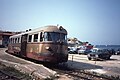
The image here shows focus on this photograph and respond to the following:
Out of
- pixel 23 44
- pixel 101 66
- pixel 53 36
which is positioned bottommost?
pixel 101 66

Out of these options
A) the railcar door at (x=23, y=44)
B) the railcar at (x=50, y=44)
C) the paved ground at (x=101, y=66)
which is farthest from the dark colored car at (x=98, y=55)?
the railcar at (x=50, y=44)

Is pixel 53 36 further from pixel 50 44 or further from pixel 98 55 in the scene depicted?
pixel 98 55

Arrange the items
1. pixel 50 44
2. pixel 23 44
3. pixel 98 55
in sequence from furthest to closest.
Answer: pixel 98 55
pixel 23 44
pixel 50 44

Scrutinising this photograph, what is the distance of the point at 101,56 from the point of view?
1129 inches

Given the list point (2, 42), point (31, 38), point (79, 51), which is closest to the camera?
point (31, 38)

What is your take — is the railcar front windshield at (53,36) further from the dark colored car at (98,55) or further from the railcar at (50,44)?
the dark colored car at (98,55)

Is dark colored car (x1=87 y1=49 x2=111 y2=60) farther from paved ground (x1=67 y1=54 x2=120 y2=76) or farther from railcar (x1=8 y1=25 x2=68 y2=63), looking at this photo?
railcar (x1=8 y1=25 x2=68 y2=63)

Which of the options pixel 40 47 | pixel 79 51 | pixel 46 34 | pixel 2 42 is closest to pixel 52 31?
pixel 46 34

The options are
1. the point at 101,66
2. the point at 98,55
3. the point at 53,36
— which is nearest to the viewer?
the point at 53,36

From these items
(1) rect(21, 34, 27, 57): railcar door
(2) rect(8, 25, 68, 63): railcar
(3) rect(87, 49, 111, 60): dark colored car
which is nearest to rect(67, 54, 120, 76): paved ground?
(2) rect(8, 25, 68, 63): railcar

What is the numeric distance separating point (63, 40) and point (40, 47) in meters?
2.09

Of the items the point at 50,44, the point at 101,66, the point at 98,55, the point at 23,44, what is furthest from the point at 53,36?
the point at 98,55

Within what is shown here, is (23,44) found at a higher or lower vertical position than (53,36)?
lower

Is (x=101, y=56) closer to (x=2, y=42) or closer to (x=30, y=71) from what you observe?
(x=30, y=71)
